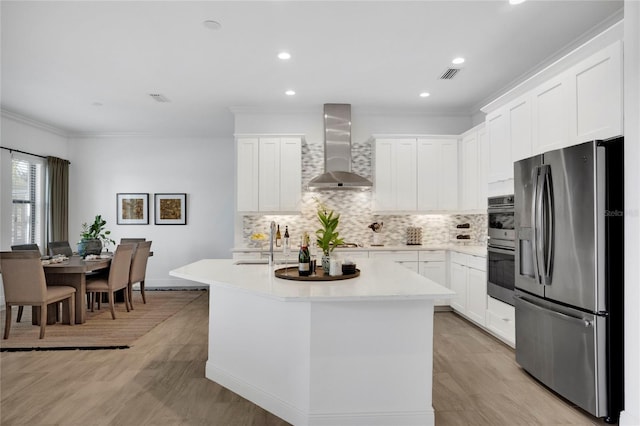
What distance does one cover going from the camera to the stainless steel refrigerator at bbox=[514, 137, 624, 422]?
98.9 inches

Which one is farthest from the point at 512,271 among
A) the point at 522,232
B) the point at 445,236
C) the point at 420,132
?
the point at 420,132

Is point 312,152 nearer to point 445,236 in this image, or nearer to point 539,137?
point 445,236

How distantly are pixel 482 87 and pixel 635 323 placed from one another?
360cm

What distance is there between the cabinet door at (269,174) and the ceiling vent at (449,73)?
2445 mm

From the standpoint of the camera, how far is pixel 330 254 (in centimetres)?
292

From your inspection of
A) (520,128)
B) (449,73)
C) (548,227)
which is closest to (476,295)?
(548,227)

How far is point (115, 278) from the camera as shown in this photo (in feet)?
17.1

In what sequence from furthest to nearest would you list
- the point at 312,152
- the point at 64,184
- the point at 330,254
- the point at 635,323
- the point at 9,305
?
the point at 64,184 → the point at 312,152 → the point at 9,305 → the point at 330,254 → the point at 635,323

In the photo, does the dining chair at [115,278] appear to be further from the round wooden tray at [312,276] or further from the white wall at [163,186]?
the round wooden tray at [312,276]

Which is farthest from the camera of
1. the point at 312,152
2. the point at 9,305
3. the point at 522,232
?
the point at 312,152

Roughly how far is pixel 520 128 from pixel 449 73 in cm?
131

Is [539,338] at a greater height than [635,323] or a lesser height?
lesser

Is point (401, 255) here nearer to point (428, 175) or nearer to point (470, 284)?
point (470, 284)

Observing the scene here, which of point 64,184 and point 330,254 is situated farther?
point 64,184
